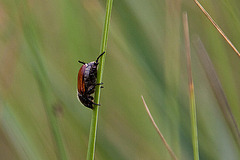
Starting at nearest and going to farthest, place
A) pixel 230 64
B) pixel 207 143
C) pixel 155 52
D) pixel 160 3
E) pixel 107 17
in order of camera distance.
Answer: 1. pixel 107 17
2. pixel 207 143
3. pixel 230 64
4. pixel 155 52
5. pixel 160 3

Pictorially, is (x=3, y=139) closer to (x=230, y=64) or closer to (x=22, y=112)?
(x=22, y=112)

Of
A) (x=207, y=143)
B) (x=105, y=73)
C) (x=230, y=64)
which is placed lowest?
(x=207, y=143)

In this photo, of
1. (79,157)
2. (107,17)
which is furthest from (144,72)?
(107,17)

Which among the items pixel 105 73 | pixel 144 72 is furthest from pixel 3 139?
pixel 144 72

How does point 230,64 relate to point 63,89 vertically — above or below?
below

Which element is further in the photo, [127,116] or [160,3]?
[160,3]

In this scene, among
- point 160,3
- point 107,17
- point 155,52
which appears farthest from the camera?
point 160,3

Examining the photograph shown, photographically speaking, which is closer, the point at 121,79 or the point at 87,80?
the point at 87,80
